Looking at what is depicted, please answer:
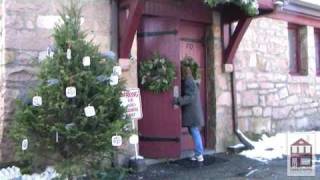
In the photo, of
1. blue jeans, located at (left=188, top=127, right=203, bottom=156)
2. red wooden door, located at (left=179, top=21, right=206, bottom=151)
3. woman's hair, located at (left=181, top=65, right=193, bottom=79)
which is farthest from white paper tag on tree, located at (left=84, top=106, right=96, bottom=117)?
red wooden door, located at (left=179, top=21, right=206, bottom=151)

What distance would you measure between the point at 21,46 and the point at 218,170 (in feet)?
11.2

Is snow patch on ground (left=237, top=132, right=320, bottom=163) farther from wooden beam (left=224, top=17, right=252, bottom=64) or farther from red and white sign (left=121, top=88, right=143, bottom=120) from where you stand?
red and white sign (left=121, top=88, right=143, bottom=120)

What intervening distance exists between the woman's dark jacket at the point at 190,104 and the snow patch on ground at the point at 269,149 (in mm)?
1466

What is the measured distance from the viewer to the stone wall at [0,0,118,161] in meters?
6.48

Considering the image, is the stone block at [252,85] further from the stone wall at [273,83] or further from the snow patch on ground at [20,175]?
the snow patch on ground at [20,175]

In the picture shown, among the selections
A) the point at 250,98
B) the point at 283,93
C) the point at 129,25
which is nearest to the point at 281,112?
the point at 283,93

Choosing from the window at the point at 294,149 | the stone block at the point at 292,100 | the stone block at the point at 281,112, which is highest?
the stone block at the point at 292,100

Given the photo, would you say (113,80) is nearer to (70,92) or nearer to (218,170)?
(70,92)

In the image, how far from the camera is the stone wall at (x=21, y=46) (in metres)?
6.48

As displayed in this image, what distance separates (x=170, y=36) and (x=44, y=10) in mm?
2090

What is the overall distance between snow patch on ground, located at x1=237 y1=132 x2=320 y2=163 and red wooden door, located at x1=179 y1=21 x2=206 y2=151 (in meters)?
0.99

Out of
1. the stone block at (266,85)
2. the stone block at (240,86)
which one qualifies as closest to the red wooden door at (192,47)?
the stone block at (240,86)

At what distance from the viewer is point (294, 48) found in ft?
39.1

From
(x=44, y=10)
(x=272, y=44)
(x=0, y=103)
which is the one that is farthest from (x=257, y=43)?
(x=0, y=103)
